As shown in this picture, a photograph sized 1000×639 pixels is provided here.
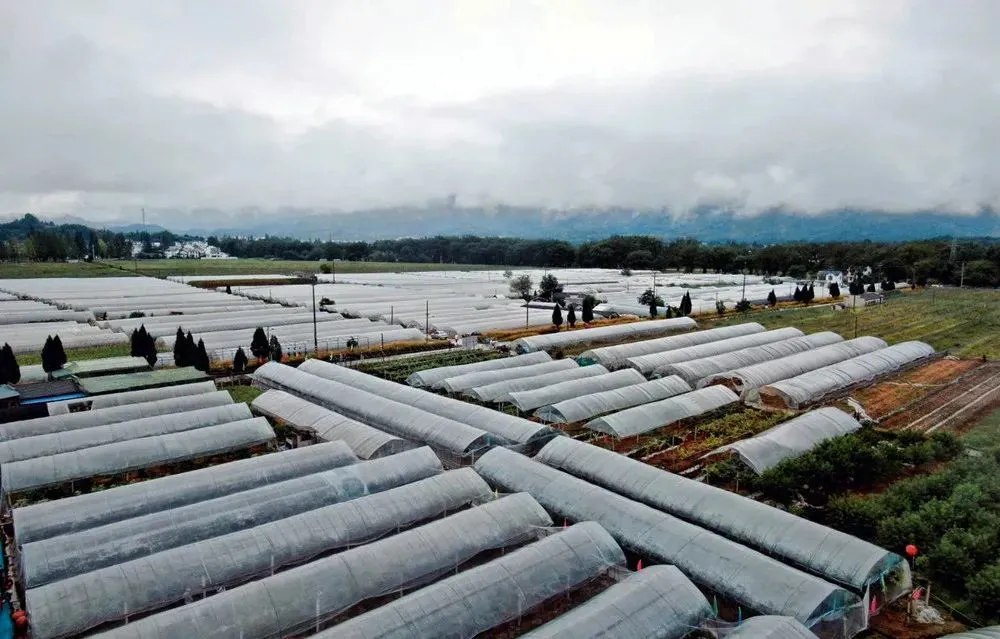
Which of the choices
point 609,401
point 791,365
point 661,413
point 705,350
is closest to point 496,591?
point 661,413

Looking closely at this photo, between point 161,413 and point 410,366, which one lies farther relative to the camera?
point 410,366

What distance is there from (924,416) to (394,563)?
20.1m

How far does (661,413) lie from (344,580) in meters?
12.7

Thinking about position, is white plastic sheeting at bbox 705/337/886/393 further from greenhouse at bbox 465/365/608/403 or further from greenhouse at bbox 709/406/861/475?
greenhouse at bbox 465/365/608/403

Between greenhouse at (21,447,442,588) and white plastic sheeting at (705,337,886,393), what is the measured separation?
1422 centimetres

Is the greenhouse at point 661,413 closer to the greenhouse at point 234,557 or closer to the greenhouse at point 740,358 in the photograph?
the greenhouse at point 740,358

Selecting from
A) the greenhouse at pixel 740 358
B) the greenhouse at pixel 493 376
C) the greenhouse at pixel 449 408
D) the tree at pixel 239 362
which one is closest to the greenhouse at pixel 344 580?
the greenhouse at pixel 449 408

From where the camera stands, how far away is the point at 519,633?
10.4m

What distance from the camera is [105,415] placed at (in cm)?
1952

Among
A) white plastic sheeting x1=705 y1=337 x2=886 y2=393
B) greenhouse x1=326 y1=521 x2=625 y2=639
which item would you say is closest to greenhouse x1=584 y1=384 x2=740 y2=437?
white plastic sheeting x1=705 y1=337 x2=886 y2=393

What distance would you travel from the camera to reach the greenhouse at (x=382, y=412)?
57.9 ft

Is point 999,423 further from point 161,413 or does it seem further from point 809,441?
point 161,413

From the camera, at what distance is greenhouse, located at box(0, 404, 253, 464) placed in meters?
16.8

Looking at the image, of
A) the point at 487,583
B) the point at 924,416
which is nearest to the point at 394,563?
the point at 487,583
